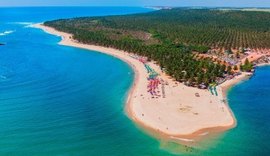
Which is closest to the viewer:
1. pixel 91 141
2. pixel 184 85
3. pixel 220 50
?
pixel 91 141

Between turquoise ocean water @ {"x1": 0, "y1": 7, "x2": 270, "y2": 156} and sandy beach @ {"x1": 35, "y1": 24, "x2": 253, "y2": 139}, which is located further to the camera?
sandy beach @ {"x1": 35, "y1": 24, "x2": 253, "y2": 139}

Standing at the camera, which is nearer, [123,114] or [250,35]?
[123,114]

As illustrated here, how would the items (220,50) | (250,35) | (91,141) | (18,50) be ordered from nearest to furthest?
(91,141) → (220,50) → (18,50) → (250,35)

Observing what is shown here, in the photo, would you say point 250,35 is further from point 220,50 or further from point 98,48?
point 98,48

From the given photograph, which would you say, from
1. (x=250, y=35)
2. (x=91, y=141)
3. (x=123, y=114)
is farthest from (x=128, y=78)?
(x=250, y=35)
